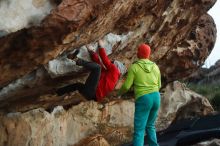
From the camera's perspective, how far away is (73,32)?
10977mm

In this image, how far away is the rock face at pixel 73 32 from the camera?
34.3 feet

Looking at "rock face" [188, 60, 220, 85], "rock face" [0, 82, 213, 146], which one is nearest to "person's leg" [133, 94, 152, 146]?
"rock face" [0, 82, 213, 146]

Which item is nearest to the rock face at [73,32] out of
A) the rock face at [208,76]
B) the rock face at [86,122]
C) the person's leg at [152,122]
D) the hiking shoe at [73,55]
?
the hiking shoe at [73,55]

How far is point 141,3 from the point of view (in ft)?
42.4

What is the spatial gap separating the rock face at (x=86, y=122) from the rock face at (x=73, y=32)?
121 cm

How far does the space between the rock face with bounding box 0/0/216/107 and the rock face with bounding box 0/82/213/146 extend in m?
1.21

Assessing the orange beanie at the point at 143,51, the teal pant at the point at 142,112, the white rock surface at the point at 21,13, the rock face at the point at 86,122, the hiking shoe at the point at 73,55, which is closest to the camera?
the white rock surface at the point at 21,13

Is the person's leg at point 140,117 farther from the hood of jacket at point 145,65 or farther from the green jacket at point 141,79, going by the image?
the hood of jacket at point 145,65

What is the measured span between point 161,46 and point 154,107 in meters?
6.08

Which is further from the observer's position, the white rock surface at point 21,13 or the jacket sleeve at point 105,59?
the jacket sleeve at point 105,59

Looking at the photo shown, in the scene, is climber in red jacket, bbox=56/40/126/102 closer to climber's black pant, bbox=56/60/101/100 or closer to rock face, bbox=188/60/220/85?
climber's black pant, bbox=56/60/101/100

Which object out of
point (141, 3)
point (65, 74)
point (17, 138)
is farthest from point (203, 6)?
point (17, 138)

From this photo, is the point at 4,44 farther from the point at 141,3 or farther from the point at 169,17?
the point at 169,17

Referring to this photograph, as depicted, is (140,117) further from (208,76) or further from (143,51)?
(208,76)
